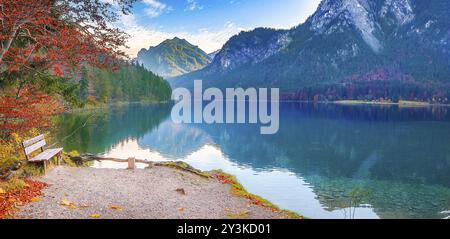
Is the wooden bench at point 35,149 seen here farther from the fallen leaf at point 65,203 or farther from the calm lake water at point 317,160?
the calm lake water at point 317,160

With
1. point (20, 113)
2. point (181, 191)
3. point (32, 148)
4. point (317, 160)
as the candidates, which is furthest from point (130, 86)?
point (181, 191)

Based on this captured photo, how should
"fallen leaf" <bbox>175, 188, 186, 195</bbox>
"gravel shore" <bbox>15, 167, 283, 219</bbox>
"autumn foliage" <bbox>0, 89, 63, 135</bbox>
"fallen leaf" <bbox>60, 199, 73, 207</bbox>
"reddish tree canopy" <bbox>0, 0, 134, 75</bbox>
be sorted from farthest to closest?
"autumn foliage" <bbox>0, 89, 63, 135</bbox>, "fallen leaf" <bbox>175, 188, 186, 195</bbox>, "reddish tree canopy" <bbox>0, 0, 134, 75</bbox>, "fallen leaf" <bbox>60, 199, 73, 207</bbox>, "gravel shore" <bbox>15, 167, 283, 219</bbox>

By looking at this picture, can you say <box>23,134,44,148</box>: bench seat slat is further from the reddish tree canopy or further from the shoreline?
the reddish tree canopy

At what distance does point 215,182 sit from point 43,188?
12476 millimetres

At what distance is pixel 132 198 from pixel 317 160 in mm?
35698

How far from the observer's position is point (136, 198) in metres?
15.3

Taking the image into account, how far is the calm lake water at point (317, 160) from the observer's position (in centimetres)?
2792

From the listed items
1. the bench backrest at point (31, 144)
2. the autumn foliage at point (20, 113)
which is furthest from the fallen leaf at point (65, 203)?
the autumn foliage at point (20, 113)

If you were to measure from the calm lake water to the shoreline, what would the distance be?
556cm

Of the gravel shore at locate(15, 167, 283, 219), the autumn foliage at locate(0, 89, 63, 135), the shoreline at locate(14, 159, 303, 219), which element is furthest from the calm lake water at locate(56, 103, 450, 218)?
the autumn foliage at locate(0, 89, 63, 135)

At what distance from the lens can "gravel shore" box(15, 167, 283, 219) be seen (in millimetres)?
12438

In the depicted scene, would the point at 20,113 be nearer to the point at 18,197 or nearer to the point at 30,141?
the point at 30,141

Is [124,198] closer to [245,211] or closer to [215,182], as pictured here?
[245,211]

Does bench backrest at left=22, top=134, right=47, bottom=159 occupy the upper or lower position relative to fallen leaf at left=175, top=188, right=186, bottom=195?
upper
